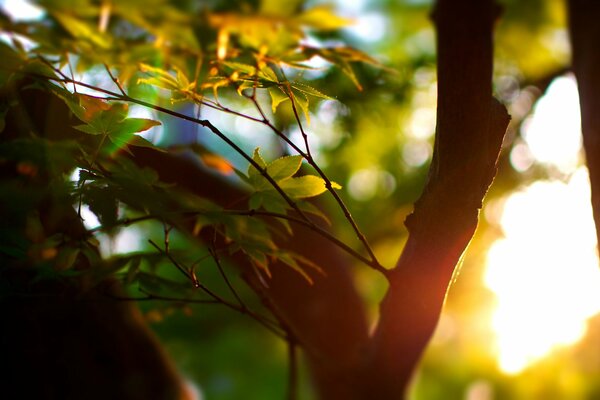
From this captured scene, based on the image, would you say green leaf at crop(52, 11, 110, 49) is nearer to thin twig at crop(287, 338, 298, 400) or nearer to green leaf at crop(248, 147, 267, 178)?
green leaf at crop(248, 147, 267, 178)

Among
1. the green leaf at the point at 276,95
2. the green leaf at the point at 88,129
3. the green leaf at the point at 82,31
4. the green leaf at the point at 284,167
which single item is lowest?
the green leaf at the point at 88,129

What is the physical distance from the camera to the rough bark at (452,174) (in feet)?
1.85

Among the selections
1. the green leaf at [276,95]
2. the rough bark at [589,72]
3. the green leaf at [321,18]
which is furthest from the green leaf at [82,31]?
the rough bark at [589,72]

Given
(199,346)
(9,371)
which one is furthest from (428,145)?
(199,346)

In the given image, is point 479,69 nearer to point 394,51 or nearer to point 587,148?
point 587,148

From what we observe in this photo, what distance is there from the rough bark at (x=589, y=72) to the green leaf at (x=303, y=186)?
0.42 metres

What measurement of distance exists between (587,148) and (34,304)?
920mm

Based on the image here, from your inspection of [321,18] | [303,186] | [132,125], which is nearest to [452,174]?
[303,186]

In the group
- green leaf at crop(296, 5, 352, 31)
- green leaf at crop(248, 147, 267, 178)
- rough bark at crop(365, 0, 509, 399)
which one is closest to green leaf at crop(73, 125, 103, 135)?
green leaf at crop(248, 147, 267, 178)

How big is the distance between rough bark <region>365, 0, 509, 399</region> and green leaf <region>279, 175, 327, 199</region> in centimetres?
11

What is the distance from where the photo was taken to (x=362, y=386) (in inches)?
39.0

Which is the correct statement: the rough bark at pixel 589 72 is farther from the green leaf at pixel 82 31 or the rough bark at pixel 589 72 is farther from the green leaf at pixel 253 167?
the green leaf at pixel 82 31

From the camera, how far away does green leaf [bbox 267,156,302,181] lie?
0.56 m

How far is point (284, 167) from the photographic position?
22.4 inches
